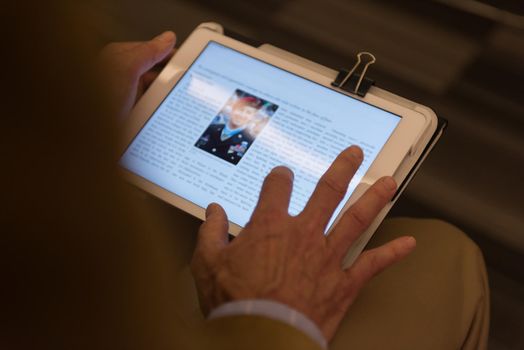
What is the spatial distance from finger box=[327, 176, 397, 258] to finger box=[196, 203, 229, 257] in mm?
125

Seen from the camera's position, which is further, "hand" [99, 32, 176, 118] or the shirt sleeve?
"hand" [99, 32, 176, 118]

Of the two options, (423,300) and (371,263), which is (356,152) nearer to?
(371,263)

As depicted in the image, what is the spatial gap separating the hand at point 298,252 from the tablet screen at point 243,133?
58 millimetres

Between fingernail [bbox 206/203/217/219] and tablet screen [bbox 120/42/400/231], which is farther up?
tablet screen [bbox 120/42/400/231]

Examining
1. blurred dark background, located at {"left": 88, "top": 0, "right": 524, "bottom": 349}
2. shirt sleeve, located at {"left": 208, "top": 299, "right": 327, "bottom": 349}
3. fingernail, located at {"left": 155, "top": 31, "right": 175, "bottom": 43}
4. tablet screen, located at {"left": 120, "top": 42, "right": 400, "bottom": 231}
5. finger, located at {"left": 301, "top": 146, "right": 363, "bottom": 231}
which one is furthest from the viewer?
blurred dark background, located at {"left": 88, "top": 0, "right": 524, "bottom": 349}

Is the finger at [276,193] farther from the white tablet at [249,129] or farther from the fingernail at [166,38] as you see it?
the fingernail at [166,38]

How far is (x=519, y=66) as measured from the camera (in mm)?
1438

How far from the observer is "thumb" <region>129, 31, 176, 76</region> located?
0.80 m

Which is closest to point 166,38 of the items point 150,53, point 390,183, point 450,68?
point 150,53

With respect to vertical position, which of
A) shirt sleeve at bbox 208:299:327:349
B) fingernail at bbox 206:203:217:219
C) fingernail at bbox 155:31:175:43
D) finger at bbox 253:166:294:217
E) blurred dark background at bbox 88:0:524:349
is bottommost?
shirt sleeve at bbox 208:299:327:349

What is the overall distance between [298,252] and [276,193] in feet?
0.24

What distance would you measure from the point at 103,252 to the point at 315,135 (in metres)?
0.47

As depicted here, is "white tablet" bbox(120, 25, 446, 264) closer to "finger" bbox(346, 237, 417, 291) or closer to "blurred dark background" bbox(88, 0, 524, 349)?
"finger" bbox(346, 237, 417, 291)

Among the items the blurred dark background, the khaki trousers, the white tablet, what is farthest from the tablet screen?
the blurred dark background
